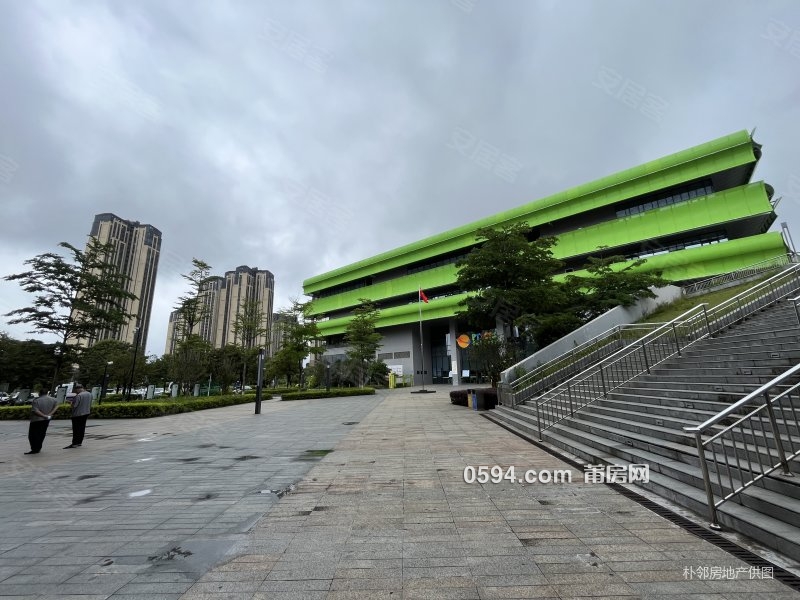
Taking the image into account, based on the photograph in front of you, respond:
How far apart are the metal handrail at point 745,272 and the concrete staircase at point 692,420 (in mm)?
17183

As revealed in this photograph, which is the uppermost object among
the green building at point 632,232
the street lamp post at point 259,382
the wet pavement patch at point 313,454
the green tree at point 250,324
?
the green building at point 632,232

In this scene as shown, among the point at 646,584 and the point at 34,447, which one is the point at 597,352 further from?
the point at 34,447

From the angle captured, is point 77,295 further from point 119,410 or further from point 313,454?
point 313,454

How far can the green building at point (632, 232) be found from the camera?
1097 inches

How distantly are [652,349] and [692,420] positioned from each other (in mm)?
5971

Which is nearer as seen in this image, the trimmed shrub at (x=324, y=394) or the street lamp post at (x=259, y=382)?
the street lamp post at (x=259, y=382)

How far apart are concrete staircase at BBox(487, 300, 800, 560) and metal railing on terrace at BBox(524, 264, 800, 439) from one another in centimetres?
36

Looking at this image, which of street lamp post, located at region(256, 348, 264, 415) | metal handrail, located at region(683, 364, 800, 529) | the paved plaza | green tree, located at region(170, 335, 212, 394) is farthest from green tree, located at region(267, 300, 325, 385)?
metal handrail, located at region(683, 364, 800, 529)

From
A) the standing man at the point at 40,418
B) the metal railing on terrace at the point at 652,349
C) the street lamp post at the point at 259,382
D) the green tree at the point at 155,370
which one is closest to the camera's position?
the standing man at the point at 40,418

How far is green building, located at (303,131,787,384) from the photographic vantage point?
91.4 ft

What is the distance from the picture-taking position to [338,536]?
3.70m

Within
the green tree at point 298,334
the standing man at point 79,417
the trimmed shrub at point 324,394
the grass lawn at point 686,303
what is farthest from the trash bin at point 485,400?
the green tree at point 298,334

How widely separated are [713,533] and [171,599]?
197 inches

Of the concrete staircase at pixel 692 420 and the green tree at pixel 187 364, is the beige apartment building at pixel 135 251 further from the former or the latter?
the concrete staircase at pixel 692 420
